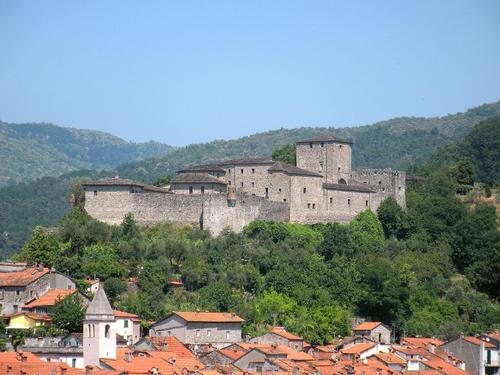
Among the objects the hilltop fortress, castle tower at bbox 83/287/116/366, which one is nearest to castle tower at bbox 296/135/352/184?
the hilltop fortress

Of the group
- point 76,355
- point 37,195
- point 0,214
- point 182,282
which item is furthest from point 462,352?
point 37,195

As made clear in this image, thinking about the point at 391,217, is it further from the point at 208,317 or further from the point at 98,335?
the point at 98,335

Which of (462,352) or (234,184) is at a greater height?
(234,184)

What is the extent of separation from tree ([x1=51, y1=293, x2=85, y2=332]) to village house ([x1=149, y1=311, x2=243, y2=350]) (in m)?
3.74

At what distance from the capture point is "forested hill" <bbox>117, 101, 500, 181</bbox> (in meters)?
165

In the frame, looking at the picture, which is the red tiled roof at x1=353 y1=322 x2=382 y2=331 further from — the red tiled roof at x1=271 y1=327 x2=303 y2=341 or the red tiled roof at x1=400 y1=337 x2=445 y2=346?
the red tiled roof at x1=271 y1=327 x2=303 y2=341

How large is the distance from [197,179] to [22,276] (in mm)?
12219

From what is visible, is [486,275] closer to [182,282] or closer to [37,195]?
[182,282]

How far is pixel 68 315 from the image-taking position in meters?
50.8

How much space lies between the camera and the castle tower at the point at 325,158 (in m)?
69.4

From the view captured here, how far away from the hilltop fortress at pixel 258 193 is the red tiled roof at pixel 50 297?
8578 millimetres

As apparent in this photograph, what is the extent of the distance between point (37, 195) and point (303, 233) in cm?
12042

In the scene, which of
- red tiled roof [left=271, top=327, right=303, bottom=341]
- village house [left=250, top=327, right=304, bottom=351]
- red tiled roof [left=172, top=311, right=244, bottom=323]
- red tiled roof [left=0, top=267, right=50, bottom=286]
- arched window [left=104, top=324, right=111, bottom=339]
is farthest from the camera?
red tiled roof [left=0, top=267, right=50, bottom=286]

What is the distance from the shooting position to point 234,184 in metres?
66.8
